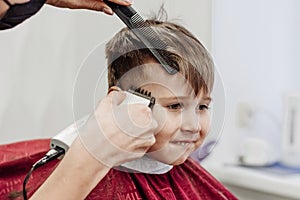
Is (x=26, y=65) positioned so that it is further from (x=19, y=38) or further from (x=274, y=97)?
(x=274, y=97)

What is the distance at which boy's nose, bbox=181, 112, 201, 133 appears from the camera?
33.3 inches

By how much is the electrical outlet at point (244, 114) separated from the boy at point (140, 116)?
0.87 m

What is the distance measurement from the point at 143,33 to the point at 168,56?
0.05 metres

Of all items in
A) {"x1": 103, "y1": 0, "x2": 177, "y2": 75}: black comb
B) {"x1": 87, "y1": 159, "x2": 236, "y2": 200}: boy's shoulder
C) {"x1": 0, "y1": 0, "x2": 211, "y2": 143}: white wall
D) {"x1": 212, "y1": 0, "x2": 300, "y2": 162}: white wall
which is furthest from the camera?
{"x1": 212, "y1": 0, "x2": 300, "y2": 162}: white wall

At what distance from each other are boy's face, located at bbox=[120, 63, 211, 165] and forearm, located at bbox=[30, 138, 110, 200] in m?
0.10

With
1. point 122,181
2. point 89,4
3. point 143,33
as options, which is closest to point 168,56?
point 143,33

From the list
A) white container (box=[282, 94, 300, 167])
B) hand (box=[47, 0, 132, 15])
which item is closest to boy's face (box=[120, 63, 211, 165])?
hand (box=[47, 0, 132, 15])

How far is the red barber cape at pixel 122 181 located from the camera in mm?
1022

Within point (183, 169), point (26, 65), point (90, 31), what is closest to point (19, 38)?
point (26, 65)

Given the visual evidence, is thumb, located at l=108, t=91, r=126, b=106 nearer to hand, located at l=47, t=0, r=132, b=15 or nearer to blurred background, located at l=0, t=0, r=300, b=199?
hand, located at l=47, t=0, r=132, b=15

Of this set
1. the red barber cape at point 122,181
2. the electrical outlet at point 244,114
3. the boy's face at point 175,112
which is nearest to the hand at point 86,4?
the boy's face at point 175,112

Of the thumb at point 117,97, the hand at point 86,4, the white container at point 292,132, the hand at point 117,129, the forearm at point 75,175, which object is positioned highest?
the hand at point 86,4

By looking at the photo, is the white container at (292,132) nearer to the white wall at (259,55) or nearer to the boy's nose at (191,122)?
the white wall at (259,55)

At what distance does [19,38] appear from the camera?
1.59m
